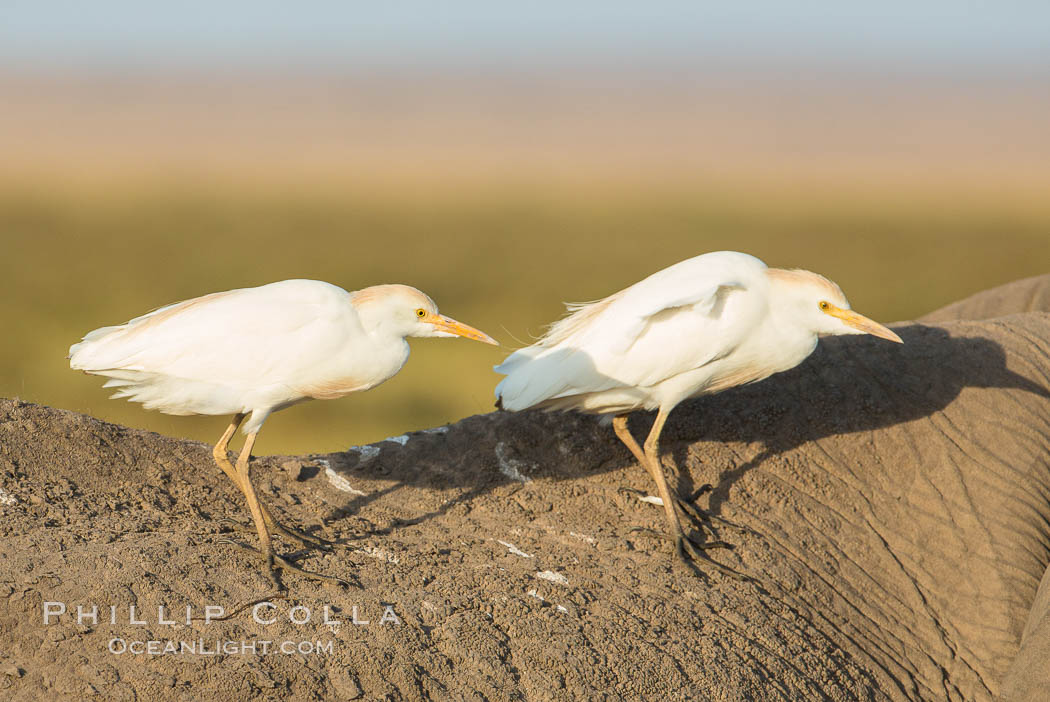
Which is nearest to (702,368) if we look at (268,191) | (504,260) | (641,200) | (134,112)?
(504,260)

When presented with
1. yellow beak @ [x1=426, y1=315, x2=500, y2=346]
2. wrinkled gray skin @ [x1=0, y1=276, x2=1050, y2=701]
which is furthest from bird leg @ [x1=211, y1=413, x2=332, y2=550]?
yellow beak @ [x1=426, y1=315, x2=500, y2=346]

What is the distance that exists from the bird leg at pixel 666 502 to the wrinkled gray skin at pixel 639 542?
4.1 inches

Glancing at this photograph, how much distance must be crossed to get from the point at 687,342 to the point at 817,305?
863mm

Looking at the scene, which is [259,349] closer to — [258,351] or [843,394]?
[258,351]

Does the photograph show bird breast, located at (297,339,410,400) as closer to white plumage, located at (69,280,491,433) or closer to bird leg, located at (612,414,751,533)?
white plumage, located at (69,280,491,433)

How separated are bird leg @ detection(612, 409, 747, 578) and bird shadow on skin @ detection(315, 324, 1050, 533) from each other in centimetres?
39

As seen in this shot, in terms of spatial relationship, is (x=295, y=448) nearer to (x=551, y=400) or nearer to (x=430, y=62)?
(x=551, y=400)

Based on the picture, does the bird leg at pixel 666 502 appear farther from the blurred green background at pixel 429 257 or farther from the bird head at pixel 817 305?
the blurred green background at pixel 429 257

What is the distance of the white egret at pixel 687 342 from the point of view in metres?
7.25

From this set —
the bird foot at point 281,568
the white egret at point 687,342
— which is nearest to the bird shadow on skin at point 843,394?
the white egret at point 687,342

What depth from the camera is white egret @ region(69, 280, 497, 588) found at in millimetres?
6387

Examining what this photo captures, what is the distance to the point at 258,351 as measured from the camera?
639 cm

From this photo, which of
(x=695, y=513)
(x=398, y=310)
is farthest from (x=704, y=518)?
(x=398, y=310)

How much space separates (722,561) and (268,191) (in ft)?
177
